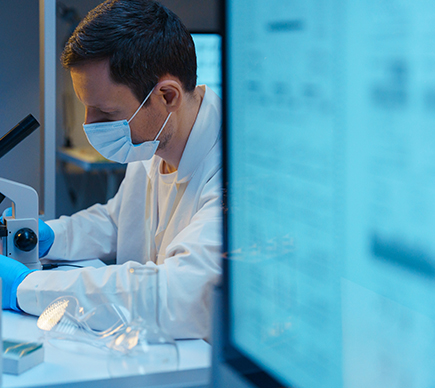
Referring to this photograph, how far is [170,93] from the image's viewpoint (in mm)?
1184

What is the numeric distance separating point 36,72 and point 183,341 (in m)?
→ 2.22

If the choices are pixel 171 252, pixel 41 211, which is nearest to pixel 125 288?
pixel 171 252

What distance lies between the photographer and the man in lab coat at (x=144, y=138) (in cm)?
88

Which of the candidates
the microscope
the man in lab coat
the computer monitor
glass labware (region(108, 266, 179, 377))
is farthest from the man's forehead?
the computer monitor

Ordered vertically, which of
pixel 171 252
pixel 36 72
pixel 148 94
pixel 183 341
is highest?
pixel 36 72

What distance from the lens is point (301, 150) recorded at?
0.34 meters

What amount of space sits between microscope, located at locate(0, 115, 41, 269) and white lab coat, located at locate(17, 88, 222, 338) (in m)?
0.22

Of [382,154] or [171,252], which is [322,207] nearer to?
[382,154]

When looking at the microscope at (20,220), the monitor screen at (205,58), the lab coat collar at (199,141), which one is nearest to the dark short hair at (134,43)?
the lab coat collar at (199,141)

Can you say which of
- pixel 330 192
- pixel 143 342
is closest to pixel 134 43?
pixel 143 342

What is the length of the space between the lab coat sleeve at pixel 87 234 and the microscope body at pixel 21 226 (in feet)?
0.68

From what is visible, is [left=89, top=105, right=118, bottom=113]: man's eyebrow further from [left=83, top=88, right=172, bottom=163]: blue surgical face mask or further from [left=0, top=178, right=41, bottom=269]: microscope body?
[left=0, top=178, right=41, bottom=269]: microscope body

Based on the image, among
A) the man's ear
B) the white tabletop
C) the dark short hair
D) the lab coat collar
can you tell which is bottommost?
the white tabletop

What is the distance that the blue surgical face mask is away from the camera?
118 cm
